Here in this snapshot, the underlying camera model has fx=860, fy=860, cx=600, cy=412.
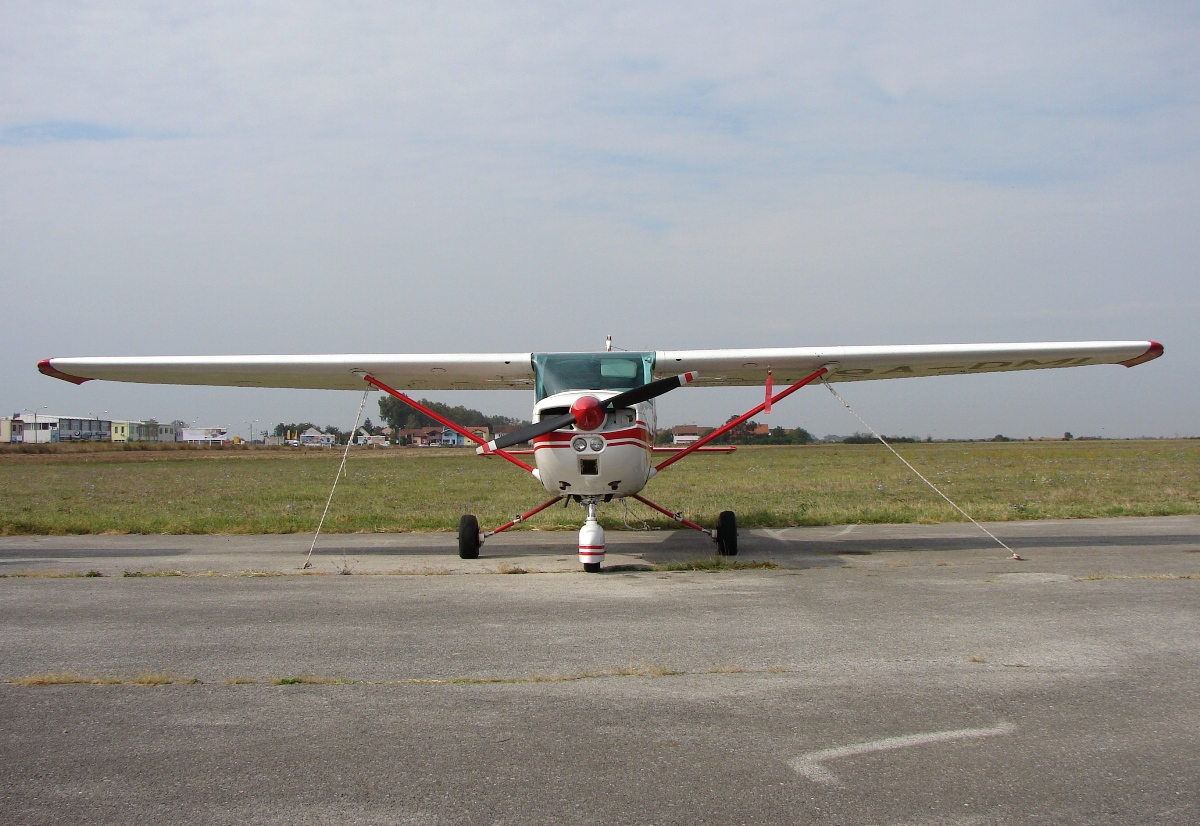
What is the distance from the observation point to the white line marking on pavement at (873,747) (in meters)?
3.56

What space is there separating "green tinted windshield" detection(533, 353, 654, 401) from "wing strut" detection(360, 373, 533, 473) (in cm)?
110

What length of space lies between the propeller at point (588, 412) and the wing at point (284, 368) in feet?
7.17

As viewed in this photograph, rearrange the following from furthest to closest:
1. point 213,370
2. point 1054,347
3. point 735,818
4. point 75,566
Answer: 1. point 213,370
2. point 1054,347
3. point 75,566
4. point 735,818

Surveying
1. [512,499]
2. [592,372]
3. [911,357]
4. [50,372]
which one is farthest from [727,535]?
[512,499]

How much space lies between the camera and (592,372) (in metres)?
11.5

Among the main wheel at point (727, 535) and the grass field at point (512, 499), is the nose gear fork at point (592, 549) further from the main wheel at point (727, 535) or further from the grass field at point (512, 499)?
the grass field at point (512, 499)

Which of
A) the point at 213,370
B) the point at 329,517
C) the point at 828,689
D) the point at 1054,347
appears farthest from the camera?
the point at 329,517

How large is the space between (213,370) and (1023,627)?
1146cm

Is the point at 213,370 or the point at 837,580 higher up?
the point at 213,370

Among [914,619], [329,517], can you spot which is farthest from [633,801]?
[329,517]

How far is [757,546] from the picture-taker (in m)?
12.9

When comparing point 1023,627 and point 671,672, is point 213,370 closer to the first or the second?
point 671,672

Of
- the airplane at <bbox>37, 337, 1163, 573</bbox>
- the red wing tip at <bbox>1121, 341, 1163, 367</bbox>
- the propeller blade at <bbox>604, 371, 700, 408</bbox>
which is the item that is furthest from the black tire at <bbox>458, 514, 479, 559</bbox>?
the red wing tip at <bbox>1121, 341, 1163, 367</bbox>

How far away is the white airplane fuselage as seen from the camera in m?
10.2
